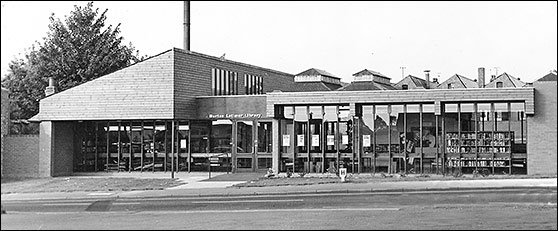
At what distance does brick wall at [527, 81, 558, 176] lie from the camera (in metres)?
4.22

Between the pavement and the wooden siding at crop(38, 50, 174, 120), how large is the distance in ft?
6.12

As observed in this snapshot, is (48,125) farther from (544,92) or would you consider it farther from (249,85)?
(544,92)

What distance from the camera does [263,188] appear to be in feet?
48.3

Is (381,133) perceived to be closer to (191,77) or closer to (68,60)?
(191,77)

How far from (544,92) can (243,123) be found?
18.2m

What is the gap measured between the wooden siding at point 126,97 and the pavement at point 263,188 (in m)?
1.87

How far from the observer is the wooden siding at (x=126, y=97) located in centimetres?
2095

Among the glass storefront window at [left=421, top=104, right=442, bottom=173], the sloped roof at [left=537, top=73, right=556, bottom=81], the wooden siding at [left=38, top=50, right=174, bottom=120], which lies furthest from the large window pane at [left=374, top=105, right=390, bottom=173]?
the sloped roof at [left=537, top=73, right=556, bottom=81]

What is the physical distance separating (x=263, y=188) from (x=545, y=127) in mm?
10623

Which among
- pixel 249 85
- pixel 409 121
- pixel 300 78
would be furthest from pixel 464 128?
pixel 300 78

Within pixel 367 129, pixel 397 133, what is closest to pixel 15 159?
pixel 367 129

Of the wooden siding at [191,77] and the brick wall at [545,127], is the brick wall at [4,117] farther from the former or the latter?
the wooden siding at [191,77]

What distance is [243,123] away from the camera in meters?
22.2

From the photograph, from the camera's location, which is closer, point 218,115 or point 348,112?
point 348,112
